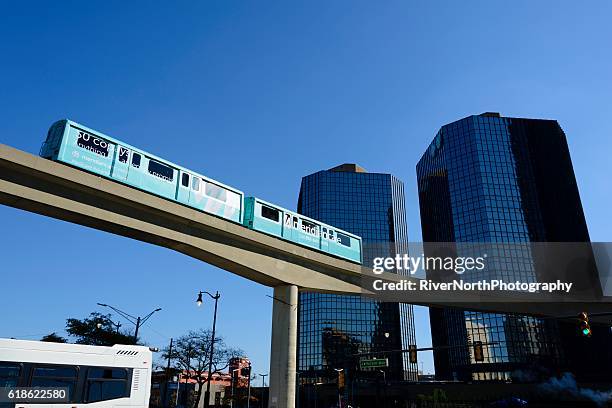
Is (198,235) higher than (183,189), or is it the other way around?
(183,189)

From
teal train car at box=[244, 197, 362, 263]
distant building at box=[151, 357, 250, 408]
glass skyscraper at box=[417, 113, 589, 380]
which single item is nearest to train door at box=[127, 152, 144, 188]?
teal train car at box=[244, 197, 362, 263]

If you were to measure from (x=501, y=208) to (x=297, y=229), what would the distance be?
372 ft

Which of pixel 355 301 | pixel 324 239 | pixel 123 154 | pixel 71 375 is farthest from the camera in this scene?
pixel 355 301

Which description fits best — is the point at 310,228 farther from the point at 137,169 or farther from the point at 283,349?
the point at 137,169

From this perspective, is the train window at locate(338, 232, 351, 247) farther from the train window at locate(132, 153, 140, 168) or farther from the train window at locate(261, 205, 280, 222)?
the train window at locate(132, 153, 140, 168)

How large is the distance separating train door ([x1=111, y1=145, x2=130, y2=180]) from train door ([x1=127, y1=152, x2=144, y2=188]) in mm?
199

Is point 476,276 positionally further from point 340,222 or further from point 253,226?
point 253,226

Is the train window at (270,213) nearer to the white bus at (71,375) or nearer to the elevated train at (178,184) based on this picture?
the elevated train at (178,184)

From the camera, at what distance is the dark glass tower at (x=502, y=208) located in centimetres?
12125

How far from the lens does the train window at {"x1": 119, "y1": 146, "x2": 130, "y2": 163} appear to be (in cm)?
2299

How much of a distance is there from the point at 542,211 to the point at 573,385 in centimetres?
5028

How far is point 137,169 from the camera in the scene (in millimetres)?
23781

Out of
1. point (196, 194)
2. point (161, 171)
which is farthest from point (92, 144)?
point (196, 194)

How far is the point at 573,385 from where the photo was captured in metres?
107
